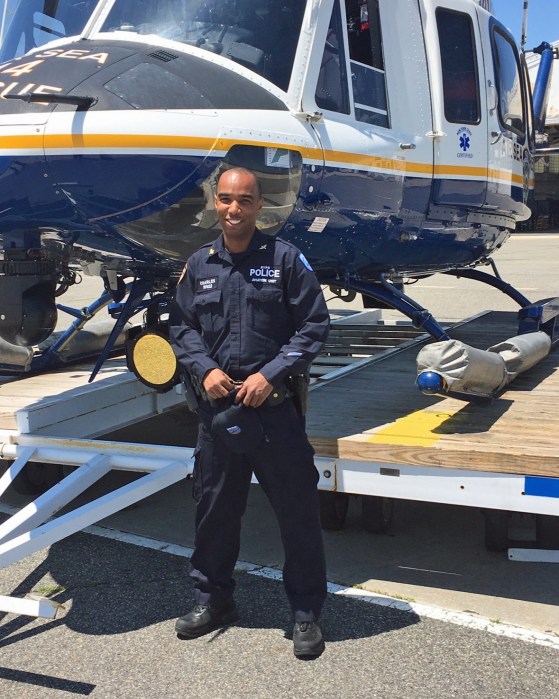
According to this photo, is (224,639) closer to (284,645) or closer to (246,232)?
(284,645)

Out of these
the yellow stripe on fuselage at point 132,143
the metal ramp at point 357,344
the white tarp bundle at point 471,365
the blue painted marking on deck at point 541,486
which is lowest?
the metal ramp at point 357,344

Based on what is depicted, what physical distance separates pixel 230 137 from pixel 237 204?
0.87m

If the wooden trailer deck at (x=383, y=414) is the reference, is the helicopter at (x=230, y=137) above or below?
above

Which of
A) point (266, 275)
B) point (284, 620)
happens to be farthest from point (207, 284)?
point (284, 620)

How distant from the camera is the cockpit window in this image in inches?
174

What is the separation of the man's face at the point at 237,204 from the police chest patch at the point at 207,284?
0.17 metres

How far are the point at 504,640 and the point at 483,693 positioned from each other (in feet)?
1.35

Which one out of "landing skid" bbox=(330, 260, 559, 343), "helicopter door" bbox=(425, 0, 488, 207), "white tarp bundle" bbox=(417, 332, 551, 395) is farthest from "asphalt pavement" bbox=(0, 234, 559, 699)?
"helicopter door" bbox=(425, 0, 488, 207)

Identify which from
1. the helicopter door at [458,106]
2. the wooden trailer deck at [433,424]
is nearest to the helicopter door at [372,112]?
the helicopter door at [458,106]

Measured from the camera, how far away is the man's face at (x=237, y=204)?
3.14 m

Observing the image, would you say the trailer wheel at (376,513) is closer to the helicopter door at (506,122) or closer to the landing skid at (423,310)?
the landing skid at (423,310)

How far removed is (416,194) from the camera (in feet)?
17.2

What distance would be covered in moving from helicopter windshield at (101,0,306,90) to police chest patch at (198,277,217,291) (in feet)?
4.98

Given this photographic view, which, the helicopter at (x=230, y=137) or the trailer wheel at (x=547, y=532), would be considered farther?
the trailer wheel at (x=547, y=532)
